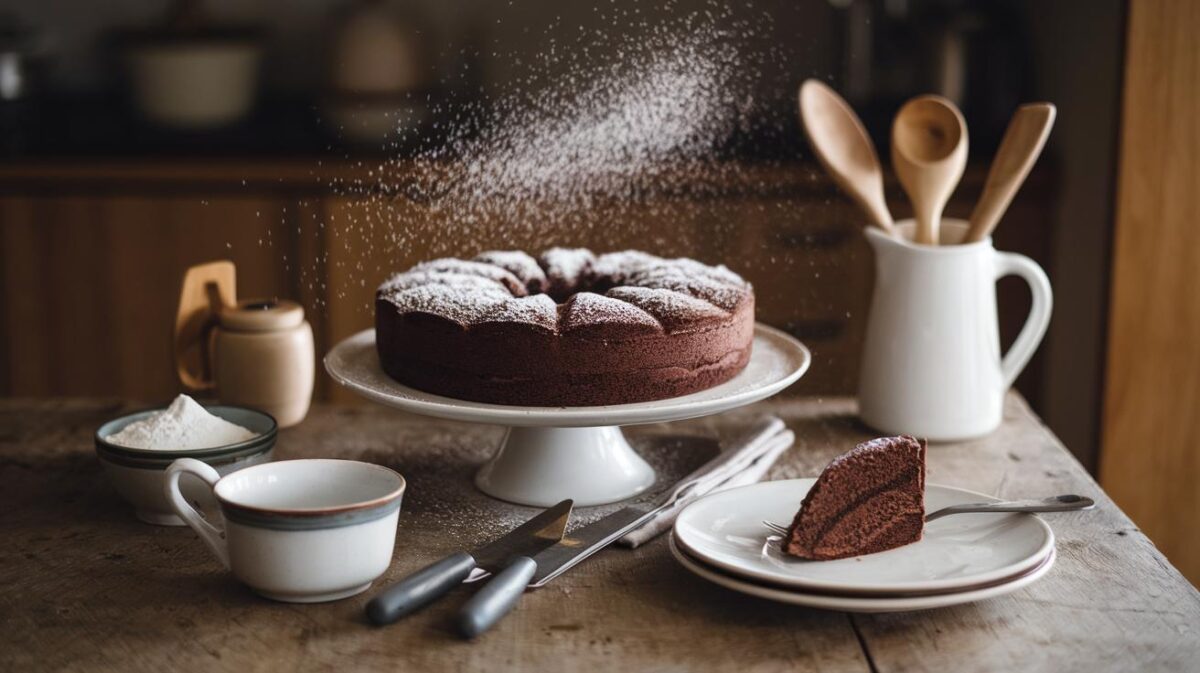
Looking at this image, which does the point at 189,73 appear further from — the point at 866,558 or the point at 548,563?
the point at 866,558

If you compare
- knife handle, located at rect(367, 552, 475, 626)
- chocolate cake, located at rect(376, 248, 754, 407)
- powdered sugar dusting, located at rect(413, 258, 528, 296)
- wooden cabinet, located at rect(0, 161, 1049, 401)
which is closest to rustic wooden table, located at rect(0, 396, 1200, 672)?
knife handle, located at rect(367, 552, 475, 626)

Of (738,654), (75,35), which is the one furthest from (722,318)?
(75,35)

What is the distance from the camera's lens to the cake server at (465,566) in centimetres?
83

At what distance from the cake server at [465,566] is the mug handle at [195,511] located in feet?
0.43

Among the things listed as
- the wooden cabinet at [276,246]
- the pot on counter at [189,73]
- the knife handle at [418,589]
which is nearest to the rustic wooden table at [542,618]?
the knife handle at [418,589]

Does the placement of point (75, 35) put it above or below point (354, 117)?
above

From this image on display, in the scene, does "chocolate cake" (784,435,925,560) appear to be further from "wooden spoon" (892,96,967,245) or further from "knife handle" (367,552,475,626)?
"wooden spoon" (892,96,967,245)

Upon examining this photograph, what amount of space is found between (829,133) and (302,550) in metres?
0.78

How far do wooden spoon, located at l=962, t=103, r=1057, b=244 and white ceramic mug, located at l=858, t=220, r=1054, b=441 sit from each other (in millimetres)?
33

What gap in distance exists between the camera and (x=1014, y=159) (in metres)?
1.25

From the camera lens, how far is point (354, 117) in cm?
262

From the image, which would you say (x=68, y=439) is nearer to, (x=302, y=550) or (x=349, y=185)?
(x=302, y=550)

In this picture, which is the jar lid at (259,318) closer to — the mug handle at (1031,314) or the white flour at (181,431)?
the white flour at (181,431)

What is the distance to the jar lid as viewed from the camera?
129 cm
